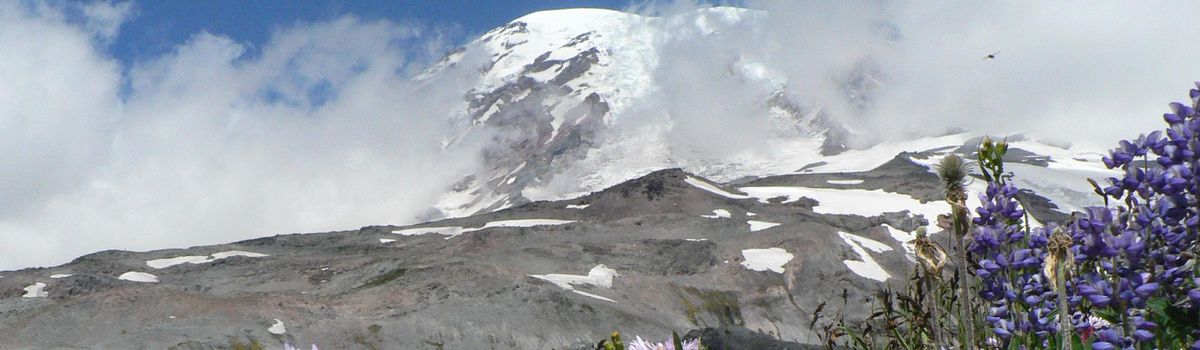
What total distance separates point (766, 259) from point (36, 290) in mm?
38111

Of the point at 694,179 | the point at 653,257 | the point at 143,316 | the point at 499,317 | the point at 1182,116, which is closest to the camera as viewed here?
the point at 1182,116

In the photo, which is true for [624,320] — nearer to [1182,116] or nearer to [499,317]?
[499,317]

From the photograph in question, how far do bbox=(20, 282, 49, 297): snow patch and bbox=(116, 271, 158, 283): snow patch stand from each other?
3793 millimetres

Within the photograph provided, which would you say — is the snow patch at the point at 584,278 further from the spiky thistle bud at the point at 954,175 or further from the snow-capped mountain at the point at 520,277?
the spiky thistle bud at the point at 954,175

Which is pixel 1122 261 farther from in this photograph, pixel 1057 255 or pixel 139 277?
pixel 139 277

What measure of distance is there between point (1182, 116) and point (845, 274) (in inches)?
2140

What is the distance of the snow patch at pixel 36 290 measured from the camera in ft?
166

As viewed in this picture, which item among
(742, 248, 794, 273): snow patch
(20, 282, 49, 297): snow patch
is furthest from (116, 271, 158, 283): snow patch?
(742, 248, 794, 273): snow patch

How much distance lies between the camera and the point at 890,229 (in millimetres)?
70938

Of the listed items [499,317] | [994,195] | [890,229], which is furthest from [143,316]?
[890,229]

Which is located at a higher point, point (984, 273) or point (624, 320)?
point (984, 273)

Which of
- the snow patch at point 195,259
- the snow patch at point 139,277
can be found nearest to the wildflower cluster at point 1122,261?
the snow patch at point 139,277

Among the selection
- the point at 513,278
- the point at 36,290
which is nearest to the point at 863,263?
the point at 513,278

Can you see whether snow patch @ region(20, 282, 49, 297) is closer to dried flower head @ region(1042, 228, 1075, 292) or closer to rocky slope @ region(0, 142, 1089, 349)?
rocky slope @ region(0, 142, 1089, 349)
